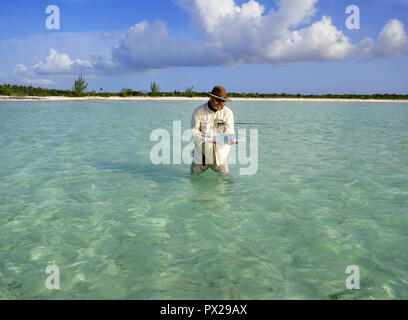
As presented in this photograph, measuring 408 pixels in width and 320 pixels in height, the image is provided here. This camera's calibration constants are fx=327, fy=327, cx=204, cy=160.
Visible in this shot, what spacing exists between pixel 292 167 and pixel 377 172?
1.86 meters

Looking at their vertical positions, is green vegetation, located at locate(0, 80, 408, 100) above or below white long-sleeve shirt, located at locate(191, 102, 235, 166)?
above

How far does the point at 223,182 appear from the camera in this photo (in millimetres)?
6453

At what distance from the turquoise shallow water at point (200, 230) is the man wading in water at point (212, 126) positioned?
0.55 meters

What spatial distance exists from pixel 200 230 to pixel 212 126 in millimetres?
2411

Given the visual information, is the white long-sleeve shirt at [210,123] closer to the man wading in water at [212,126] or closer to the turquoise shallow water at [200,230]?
the man wading in water at [212,126]

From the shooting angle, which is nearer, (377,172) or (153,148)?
(377,172)

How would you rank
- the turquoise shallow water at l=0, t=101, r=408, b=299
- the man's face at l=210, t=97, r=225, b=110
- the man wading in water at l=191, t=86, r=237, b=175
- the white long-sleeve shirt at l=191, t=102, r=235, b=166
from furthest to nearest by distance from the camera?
the white long-sleeve shirt at l=191, t=102, r=235, b=166 < the man wading in water at l=191, t=86, r=237, b=175 < the man's face at l=210, t=97, r=225, b=110 < the turquoise shallow water at l=0, t=101, r=408, b=299

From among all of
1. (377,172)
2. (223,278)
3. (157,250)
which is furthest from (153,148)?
(223,278)

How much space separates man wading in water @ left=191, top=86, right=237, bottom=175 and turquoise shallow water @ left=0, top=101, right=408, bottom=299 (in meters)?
0.55

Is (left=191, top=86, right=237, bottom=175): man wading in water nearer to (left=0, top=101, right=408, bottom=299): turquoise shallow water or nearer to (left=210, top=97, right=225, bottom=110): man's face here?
(left=210, top=97, right=225, bottom=110): man's face

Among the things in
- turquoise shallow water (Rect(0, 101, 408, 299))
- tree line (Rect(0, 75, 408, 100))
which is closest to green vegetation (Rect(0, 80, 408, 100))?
tree line (Rect(0, 75, 408, 100))

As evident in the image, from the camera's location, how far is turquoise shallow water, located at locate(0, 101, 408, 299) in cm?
308

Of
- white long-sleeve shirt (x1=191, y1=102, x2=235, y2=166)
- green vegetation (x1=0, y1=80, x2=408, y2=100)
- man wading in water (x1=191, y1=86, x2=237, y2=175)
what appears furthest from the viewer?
green vegetation (x1=0, y1=80, x2=408, y2=100)
